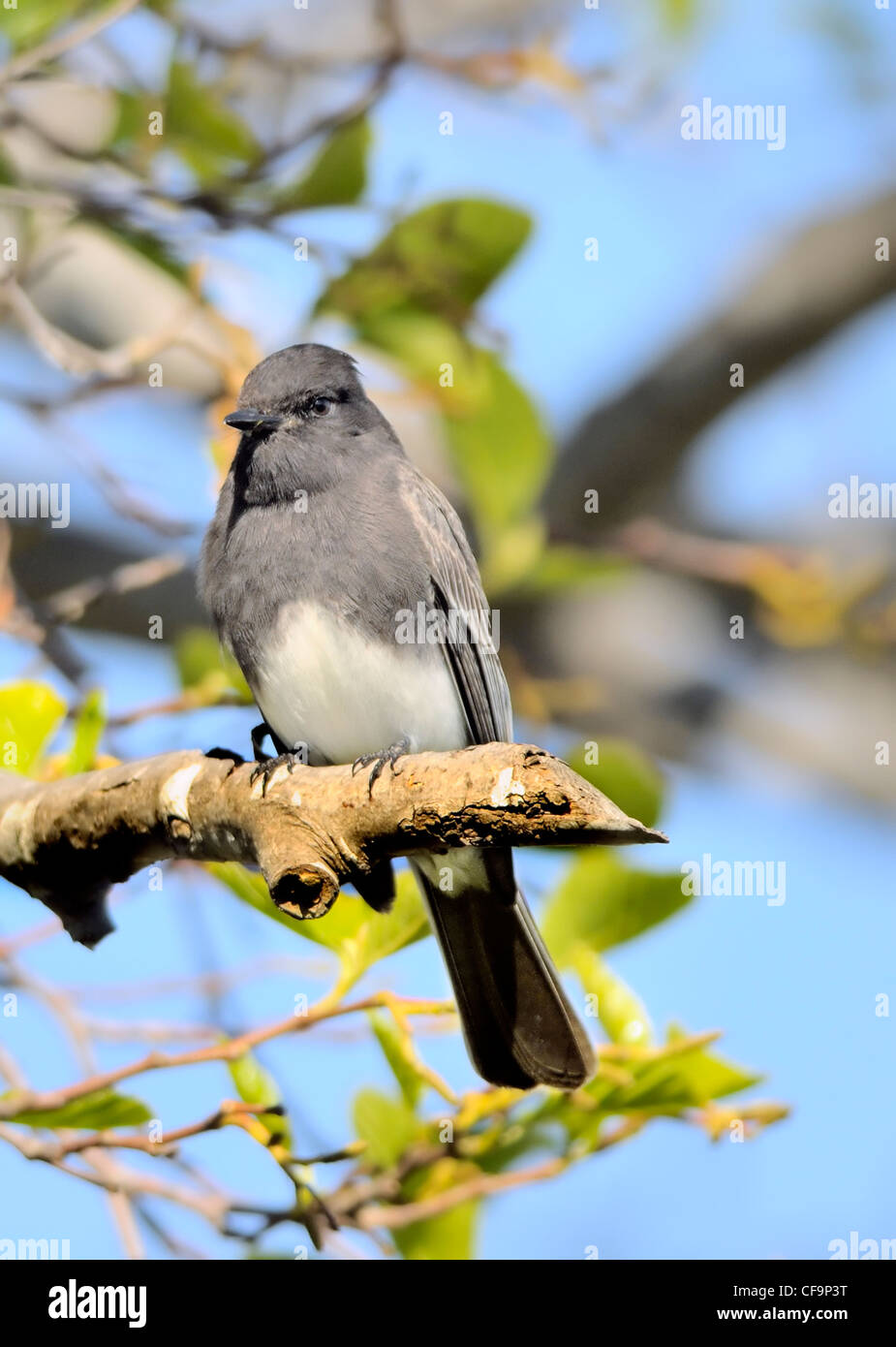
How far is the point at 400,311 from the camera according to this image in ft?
11.2

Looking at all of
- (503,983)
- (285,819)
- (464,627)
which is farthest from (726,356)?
(285,819)

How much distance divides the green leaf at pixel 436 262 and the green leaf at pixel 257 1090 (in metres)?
1.72

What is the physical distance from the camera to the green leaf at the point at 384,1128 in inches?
107

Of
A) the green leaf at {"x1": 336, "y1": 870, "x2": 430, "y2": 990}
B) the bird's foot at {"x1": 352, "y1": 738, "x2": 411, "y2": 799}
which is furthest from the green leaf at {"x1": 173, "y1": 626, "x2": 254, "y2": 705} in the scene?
the green leaf at {"x1": 336, "y1": 870, "x2": 430, "y2": 990}

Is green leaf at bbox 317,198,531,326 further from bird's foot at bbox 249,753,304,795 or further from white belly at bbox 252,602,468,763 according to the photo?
bird's foot at bbox 249,753,304,795

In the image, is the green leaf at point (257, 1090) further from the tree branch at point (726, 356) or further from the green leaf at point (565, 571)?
the tree branch at point (726, 356)

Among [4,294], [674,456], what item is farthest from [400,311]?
[674,456]

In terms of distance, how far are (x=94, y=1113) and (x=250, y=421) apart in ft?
5.00

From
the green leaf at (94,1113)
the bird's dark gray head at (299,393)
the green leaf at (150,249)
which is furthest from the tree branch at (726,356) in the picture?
the green leaf at (94,1113)

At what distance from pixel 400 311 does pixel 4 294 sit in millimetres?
860

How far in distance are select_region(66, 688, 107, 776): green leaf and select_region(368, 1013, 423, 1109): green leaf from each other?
2.30ft

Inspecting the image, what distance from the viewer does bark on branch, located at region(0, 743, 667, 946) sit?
6.50ft

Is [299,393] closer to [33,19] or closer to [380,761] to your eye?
[33,19]
